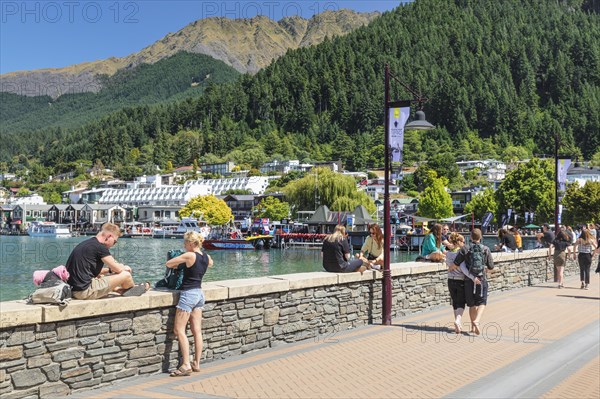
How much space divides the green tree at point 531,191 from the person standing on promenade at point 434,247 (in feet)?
208

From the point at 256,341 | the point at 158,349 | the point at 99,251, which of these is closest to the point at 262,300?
the point at 256,341

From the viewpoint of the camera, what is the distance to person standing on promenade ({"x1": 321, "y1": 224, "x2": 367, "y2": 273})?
38.0 feet

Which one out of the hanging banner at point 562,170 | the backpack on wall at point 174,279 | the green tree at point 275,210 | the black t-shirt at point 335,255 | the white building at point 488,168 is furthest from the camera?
the white building at point 488,168

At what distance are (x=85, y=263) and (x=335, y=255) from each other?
5.15m

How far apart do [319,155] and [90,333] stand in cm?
18431

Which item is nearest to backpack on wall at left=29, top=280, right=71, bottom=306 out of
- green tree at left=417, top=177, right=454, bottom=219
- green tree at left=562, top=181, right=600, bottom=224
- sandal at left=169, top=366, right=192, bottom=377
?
sandal at left=169, top=366, right=192, bottom=377

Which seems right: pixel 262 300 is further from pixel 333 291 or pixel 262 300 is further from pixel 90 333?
pixel 90 333

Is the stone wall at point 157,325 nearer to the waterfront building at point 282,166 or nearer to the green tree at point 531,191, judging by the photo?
the green tree at point 531,191

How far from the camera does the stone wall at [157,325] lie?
652cm

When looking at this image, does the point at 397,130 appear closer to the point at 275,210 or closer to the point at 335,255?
the point at 335,255

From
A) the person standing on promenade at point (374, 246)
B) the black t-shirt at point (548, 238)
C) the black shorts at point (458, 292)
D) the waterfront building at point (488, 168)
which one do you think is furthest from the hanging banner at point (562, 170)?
the waterfront building at point (488, 168)

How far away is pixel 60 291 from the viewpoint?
6.82 metres

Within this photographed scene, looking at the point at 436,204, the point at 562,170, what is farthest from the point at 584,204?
the point at 562,170

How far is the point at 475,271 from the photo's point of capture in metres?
11.1
